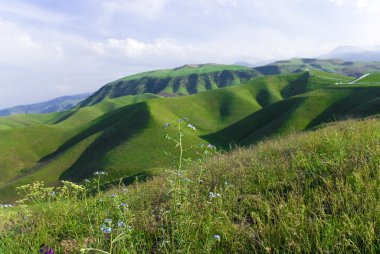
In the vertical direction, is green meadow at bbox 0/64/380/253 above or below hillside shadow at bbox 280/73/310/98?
above

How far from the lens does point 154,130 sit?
323ft

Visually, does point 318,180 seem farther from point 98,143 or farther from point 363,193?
point 98,143

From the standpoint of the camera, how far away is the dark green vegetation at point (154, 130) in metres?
81.1

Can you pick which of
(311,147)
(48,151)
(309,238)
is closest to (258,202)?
(309,238)

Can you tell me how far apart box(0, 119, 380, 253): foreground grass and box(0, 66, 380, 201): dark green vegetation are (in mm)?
48649

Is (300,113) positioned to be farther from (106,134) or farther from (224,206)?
(224,206)

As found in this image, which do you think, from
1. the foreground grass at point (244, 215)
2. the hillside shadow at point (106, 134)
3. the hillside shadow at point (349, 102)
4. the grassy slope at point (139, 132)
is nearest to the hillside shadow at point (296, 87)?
the grassy slope at point (139, 132)

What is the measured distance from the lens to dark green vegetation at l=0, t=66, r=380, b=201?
81.1 meters

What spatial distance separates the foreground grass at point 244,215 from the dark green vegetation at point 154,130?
48.6 metres

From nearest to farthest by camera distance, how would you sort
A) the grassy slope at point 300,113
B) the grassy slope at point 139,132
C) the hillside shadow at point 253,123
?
the grassy slope at point 300,113, the grassy slope at point 139,132, the hillside shadow at point 253,123

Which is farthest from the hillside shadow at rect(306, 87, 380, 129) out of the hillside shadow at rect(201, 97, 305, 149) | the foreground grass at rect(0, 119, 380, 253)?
the foreground grass at rect(0, 119, 380, 253)

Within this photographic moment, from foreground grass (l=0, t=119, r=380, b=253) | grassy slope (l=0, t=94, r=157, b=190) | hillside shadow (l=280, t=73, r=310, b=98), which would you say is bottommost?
grassy slope (l=0, t=94, r=157, b=190)

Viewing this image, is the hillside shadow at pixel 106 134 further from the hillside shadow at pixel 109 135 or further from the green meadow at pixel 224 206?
the green meadow at pixel 224 206

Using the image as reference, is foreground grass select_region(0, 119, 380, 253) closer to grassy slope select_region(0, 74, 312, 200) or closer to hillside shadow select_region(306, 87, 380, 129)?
grassy slope select_region(0, 74, 312, 200)
